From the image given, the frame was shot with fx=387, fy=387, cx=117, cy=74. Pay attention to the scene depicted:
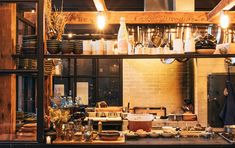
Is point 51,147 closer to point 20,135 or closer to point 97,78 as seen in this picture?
point 20,135

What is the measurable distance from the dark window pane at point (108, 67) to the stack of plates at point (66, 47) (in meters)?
5.24

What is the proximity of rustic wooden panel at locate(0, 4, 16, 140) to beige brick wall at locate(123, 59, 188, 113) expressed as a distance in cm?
469

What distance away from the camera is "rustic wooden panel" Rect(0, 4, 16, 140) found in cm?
396

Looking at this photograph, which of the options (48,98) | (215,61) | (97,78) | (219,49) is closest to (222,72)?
(215,61)

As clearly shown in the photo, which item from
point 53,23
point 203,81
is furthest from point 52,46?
point 203,81

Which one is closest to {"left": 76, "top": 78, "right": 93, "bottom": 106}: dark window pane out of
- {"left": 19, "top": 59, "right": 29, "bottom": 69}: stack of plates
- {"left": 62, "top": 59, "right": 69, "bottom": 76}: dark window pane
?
{"left": 62, "top": 59, "right": 69, "bottom": 76}: dark window pane

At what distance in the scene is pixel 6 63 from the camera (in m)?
3.96

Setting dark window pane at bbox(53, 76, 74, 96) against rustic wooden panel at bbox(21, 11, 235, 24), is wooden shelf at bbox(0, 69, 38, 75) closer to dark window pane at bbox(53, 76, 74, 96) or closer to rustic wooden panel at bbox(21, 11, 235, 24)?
rustic wooden panel at bbox(21, 11, 235, 24)

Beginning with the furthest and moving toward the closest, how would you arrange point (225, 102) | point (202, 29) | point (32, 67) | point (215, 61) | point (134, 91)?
point (134, 91), point (215, 61), point (225, 102), point (202, 29), point (32, 67)

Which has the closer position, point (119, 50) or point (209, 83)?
point (119, 50)

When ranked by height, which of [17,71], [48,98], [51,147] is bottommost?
[51,147]

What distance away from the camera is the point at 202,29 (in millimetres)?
6156

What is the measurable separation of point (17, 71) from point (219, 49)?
2062 millimetres

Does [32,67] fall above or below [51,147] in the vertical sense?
above
